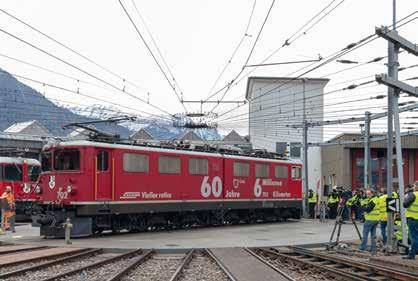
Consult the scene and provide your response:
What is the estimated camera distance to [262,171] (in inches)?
1088

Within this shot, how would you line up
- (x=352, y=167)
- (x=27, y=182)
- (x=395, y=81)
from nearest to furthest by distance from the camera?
1. (x=395, y=81)
2. (x=27, y=182)
3. (x=352, y=167)

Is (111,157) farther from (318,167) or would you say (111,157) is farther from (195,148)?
(318,167)

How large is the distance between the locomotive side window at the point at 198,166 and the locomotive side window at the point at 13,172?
387 inches

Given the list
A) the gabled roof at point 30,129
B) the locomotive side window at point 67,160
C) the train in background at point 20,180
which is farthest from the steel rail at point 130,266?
the gabled roof at point 30,129

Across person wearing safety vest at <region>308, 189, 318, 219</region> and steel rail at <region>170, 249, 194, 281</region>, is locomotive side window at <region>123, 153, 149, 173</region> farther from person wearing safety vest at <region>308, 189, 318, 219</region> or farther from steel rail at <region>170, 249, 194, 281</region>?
person wearing safety vest at <region>308, 189, 318, 219</region>

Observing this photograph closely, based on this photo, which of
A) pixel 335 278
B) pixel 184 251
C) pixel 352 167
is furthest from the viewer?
pixel 352 167

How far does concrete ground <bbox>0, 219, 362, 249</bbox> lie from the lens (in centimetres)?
1783

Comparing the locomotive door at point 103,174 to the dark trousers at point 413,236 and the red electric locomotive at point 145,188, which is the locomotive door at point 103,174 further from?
the dark trousers at point 413,236

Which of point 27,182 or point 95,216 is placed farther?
point 27,182

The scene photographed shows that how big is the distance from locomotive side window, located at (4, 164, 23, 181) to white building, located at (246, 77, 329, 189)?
18636mm

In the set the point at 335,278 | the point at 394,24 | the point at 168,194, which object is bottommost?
the point at 335,278

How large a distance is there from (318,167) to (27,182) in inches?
925

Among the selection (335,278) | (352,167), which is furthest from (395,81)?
(352,167)

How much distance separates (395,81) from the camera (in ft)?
48.3
